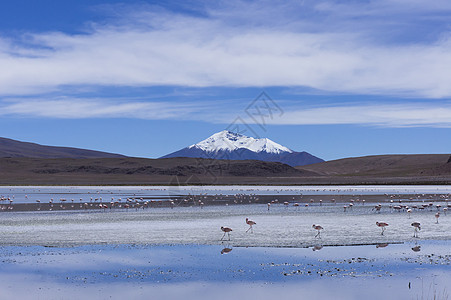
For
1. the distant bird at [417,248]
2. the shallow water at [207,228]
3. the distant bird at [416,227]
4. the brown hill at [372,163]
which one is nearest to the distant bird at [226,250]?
the shallow water at [207,228]

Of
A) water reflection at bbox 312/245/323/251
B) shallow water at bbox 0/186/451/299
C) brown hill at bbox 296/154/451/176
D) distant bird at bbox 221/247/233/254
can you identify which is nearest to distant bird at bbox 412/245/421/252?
shallow water at bbox 0/186/451/299

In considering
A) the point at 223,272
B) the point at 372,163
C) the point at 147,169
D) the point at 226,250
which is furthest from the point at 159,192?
the point at 372,163

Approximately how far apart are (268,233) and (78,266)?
8.06m

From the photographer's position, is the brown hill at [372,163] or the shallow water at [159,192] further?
the brown hill at [372,163]

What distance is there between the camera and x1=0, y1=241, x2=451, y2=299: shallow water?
38.8 ft

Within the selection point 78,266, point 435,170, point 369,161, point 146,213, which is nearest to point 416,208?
point 146,213

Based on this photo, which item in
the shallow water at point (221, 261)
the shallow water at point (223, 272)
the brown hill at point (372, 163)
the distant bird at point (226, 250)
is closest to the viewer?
the shallow water at point (223, 272)

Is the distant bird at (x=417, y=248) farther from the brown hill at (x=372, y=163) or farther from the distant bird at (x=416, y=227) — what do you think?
the brown hill at (x=372, y=163)

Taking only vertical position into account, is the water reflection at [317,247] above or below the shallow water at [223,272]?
above

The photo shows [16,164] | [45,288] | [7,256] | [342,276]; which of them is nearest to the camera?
[45,288]

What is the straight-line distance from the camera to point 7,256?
16297 millimetres

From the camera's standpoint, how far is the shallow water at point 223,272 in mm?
11828

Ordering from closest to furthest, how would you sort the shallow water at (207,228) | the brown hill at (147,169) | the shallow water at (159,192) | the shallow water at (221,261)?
the shallow water at (221,261) < the shallow water at (207,228) < the shallow water at (159,192) < the brown hill at (147,169)

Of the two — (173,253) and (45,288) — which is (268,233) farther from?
(45,288)
